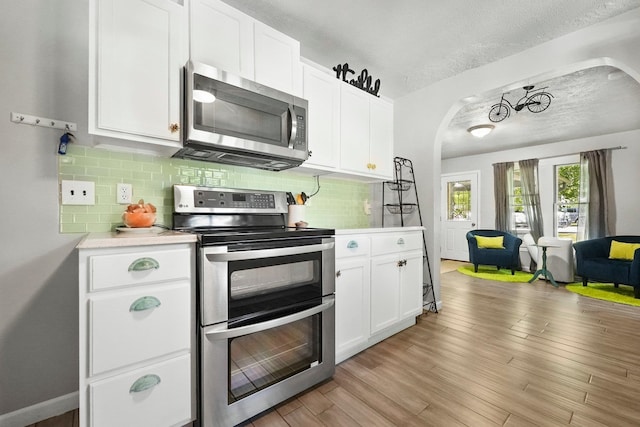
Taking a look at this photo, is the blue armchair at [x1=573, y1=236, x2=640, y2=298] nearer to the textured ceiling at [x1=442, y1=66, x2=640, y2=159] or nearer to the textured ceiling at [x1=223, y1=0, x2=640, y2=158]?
the textured ceiling at [x1=442, y1=66, x2=640, y2=159]

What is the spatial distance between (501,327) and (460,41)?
104 inches

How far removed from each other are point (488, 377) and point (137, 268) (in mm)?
2166

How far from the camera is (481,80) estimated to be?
2.79 metres

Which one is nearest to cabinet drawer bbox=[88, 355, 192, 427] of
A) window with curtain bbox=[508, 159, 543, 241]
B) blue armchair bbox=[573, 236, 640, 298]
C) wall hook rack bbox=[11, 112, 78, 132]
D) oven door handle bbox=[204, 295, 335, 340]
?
oven door handle bbox=[204, 295, 335, 340]

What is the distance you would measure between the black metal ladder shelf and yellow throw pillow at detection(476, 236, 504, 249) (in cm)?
304

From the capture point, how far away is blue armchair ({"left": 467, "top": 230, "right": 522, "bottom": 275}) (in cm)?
513

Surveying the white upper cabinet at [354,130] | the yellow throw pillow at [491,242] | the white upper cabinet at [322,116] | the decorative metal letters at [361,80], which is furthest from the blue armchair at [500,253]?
the white upper cabinet at [322,116]

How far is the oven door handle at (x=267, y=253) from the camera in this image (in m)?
1.32

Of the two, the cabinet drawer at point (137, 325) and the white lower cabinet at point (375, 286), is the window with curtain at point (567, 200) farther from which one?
the cabinet drawer at point (137, 325)

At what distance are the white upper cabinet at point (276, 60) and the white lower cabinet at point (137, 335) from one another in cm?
123

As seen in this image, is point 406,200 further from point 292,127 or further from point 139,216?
point 139,216

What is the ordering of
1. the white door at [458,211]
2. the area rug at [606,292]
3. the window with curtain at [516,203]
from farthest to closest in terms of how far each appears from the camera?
the white door at [458,211], the window with curtain at [516,203], the area rug at [606,292]

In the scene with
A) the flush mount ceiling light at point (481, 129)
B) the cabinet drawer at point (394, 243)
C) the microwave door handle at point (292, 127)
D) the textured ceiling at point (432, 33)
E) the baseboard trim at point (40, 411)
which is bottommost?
the baseboard trim at point (40, 411)

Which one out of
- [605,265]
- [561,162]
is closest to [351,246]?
[605,265]
